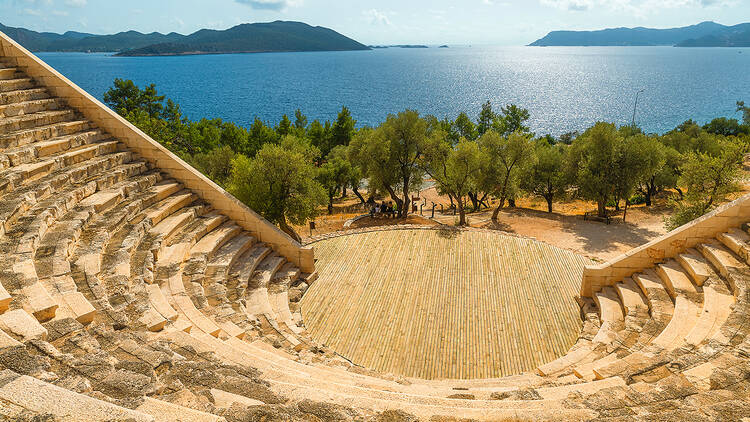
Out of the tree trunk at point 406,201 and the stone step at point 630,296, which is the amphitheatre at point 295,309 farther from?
the tree trunk at point 406,201

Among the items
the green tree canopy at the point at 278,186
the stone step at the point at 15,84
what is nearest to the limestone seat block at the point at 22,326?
the stone step at the point at 15,84

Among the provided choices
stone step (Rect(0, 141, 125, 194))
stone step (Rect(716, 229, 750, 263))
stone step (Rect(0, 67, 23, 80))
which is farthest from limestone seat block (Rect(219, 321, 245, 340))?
stone step (Rect(716, 229, 750, 263))

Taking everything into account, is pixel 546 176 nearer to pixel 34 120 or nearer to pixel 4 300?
pixel 34 120

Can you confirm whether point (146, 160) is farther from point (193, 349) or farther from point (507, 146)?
point (507, 146)

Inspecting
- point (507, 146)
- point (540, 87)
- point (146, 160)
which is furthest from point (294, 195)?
point (540, 87)

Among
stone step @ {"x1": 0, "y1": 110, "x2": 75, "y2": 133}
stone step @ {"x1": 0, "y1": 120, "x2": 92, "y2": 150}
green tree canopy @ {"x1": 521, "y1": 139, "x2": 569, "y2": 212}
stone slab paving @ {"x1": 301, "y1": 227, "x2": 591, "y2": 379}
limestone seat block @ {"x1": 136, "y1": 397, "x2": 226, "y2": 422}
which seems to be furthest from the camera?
green tree canopy @ {"x1": 521, "y1": 139, "x2": 569, "y2": 212}

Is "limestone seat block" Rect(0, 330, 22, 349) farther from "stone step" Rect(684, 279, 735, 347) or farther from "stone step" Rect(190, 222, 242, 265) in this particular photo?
"stone step" Rect(684, 279, 735, 347)

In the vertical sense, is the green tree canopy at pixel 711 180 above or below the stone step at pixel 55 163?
below
